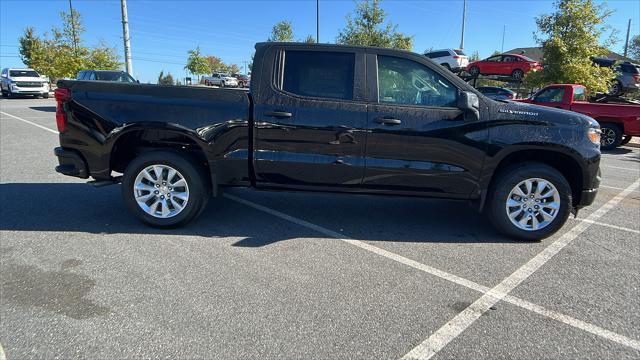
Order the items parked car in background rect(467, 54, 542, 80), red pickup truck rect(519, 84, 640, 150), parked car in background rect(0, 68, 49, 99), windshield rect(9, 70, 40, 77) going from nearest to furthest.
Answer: red pickup truck rect(519, 84, 640, 150) < parked car in background rect(467, 54, 542, 80) < parked car in background rect(0, 68, 49, 99) < windshield rect(9, 70, 40, 77)

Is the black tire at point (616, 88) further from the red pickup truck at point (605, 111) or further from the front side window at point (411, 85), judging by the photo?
the front side window at point (411, 85)

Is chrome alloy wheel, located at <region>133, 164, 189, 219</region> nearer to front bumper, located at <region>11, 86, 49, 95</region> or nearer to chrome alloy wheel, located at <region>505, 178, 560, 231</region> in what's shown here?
chrome alloy wheel, located at <region>505, 178, 560, 231</region>

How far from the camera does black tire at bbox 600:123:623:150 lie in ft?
37.7

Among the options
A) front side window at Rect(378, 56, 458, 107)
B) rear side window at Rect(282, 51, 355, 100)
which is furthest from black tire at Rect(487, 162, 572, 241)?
rear side window at Rect(282, 51, 355, 100)

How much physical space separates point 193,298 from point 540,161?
382 centimetres

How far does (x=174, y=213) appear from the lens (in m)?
4.42

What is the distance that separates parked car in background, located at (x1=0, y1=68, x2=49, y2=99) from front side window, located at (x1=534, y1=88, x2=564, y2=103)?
30.2 m

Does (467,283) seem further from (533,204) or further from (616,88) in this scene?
(616,88)

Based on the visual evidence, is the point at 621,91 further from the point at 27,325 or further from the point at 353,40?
the point at 27,325

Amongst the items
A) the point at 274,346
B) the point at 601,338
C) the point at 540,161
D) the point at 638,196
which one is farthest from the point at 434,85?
the point at 638,196

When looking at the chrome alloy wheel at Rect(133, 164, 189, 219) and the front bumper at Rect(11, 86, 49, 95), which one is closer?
the chrome alloy wheel at Rect(133, 164, 189, 219)

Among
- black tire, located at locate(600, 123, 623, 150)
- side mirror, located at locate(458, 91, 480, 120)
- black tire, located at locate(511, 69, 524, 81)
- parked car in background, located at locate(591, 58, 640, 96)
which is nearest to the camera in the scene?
side mirror, located at locate(458, 91, 480, 120)

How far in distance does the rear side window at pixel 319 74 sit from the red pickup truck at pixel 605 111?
9660 mm

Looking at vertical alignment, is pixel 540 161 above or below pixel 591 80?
below
